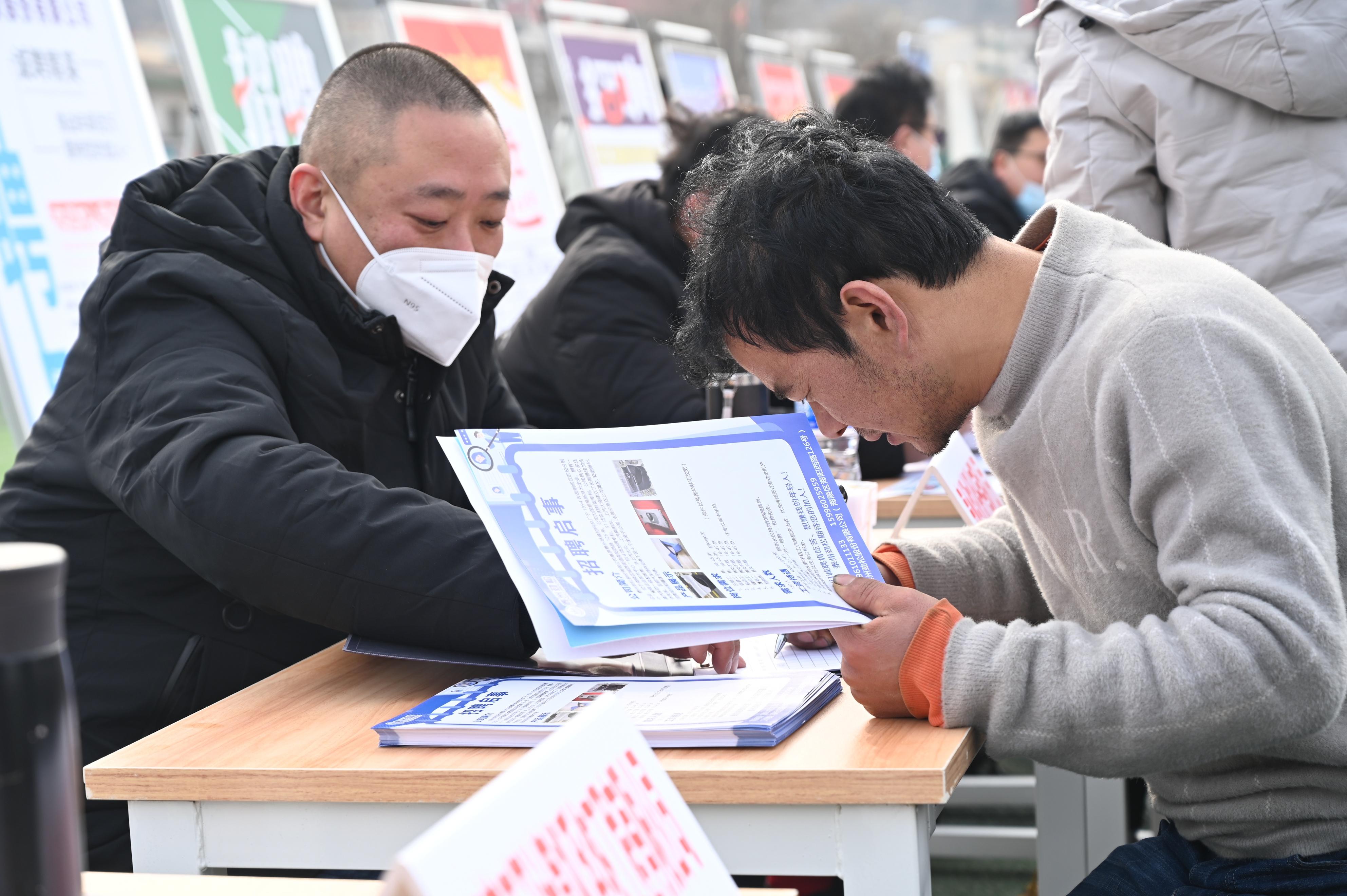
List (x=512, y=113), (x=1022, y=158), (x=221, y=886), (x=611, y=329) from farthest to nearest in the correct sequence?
(x=1022, y=158), (x=512, y=113), (x=611, y=329), (x=221, y=886)

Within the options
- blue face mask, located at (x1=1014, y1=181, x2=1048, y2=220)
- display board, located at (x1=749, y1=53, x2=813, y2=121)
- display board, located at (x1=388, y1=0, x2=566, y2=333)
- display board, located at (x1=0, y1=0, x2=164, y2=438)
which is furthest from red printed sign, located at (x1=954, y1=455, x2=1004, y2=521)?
display board, located at (x1=749, y1=53, x2=813, y2=121)

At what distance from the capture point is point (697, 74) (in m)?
7.67

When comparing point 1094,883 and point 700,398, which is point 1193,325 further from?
point 700,398

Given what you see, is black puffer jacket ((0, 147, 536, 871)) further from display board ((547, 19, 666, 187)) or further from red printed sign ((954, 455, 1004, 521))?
display board ((547, 19, 666, 187))

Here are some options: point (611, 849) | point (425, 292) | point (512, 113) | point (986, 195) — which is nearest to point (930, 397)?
point (611, 849)

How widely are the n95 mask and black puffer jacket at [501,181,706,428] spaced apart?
27.3 inches

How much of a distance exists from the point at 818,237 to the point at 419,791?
574 mm

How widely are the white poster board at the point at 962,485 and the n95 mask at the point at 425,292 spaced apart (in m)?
0.66

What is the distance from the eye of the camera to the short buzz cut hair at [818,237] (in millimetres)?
1162

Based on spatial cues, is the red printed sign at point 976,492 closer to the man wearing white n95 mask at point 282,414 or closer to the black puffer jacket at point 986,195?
the man wearing white n95 mask at point 282,414

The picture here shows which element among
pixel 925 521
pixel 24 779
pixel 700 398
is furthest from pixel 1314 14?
pixel 24 779

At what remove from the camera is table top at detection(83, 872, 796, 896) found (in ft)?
2.64

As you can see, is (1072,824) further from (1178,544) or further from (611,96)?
(611,96)

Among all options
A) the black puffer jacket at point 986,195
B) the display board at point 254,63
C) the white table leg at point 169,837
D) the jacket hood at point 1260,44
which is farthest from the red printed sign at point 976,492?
the black puffer jacket at point 986,195
